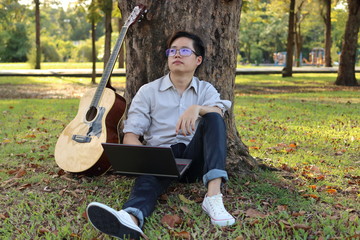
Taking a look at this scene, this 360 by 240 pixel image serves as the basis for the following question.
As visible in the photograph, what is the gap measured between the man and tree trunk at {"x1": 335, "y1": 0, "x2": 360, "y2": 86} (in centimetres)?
1516

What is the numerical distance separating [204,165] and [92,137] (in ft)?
4.35

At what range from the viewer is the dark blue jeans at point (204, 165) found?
3.57 metres

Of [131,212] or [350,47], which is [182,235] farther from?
[350,47]

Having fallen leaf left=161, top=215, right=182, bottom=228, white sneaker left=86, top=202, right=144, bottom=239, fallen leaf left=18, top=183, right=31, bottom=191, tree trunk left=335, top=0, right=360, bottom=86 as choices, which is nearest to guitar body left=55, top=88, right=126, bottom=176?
fallen leaf left=18, top=183, right=31, bottom=191

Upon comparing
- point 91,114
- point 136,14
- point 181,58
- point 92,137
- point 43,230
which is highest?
point 136,14

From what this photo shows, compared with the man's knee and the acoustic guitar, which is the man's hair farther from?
→ the man's knee

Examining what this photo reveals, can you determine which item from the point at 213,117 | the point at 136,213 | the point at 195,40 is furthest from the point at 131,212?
the point at 195,40

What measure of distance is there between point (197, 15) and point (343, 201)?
2.16 meters

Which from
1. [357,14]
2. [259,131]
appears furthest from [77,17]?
[259,131]

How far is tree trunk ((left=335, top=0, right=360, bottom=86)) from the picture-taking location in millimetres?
17984

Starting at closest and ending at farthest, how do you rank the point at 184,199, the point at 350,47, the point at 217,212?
the point at 217,212, the point at 184,199, the point at 350,47

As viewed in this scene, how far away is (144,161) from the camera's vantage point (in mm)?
3711

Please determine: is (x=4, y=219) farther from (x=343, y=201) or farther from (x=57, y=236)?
(x=343, y=201)

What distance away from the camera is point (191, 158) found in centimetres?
403
